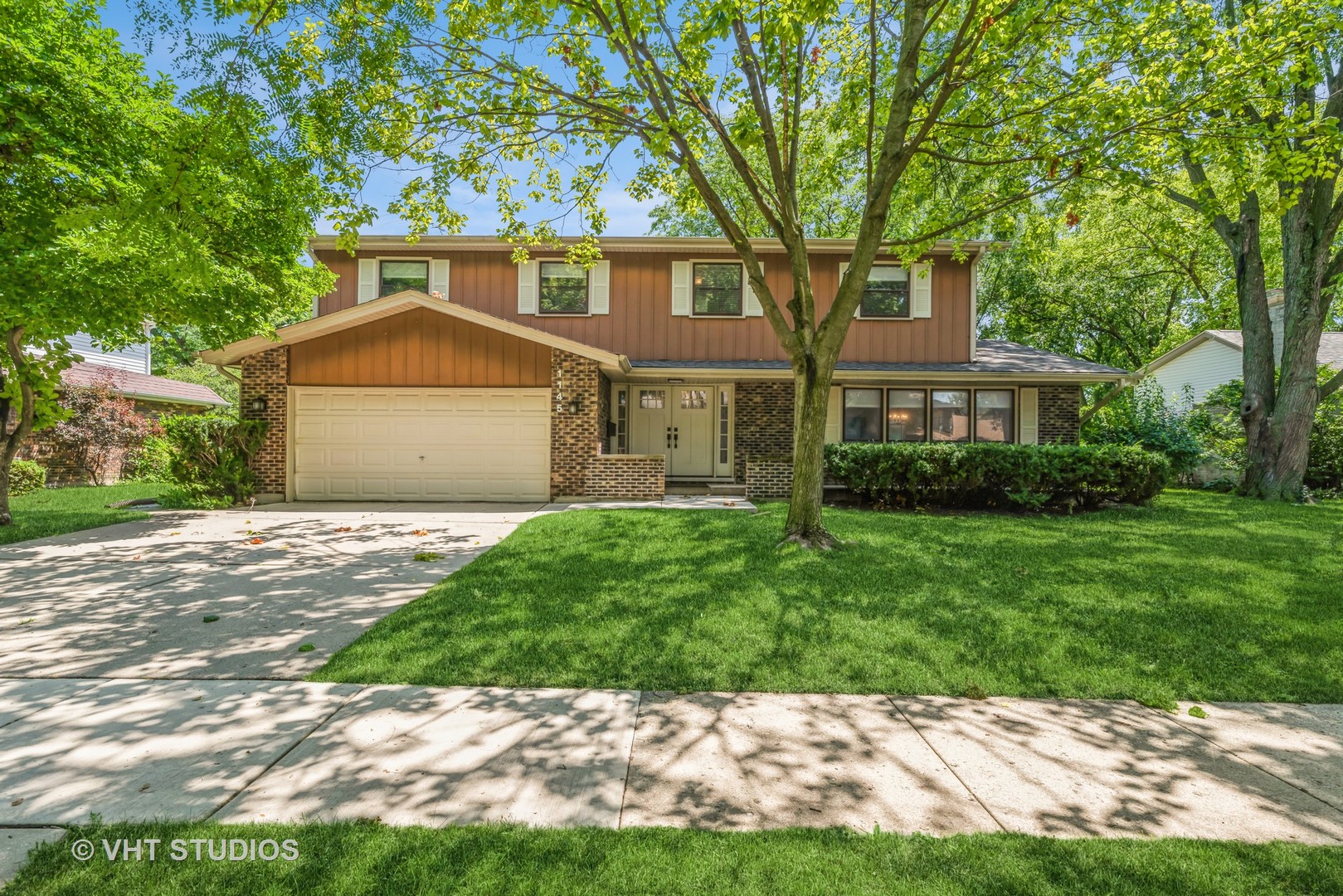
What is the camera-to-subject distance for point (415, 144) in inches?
308

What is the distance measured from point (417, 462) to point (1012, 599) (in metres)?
10.2

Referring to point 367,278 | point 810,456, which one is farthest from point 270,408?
point 810,456

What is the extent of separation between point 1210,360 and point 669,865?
2598 centimetres

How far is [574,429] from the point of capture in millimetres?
11578

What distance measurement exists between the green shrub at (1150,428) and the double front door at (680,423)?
852 centimetres

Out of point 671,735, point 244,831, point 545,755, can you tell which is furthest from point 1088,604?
point 244,831

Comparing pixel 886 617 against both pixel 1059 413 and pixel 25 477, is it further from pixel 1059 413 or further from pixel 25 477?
pixel 25 477

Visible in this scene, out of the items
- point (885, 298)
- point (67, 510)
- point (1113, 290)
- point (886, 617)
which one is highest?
point (1113, 290)

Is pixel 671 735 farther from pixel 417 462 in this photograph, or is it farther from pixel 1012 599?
pixel 417 462

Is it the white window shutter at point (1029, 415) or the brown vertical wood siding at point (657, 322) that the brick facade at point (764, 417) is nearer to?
the brown vertical wood siding at point (657, 322)

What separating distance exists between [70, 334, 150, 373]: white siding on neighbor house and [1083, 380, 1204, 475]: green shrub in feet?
79.9

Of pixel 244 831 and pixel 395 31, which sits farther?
pixel 395 31

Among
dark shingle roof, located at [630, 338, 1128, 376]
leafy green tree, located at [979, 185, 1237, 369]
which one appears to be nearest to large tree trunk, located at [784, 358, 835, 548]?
dark shingle roof, located at [630, 338, 1128, 376]

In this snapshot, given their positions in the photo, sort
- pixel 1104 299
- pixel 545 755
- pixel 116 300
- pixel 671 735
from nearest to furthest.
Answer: pixel 545 755
pixel 671 735
pixel 116 300
pixel 1104 299
